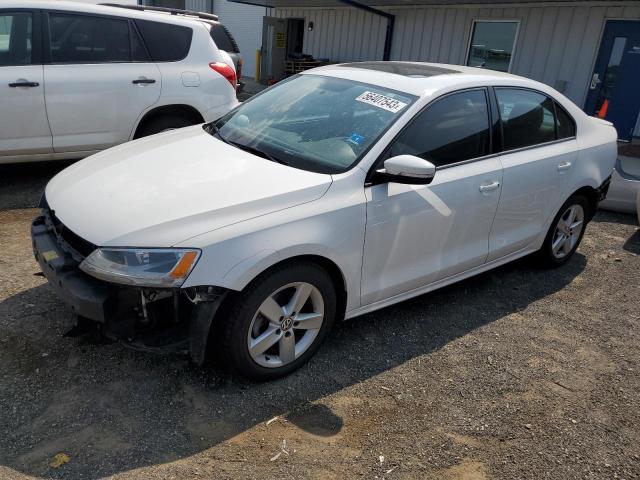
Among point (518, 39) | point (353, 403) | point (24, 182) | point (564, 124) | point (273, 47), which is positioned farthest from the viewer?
point (273, 47)

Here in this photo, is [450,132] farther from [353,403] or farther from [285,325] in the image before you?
[353,403]

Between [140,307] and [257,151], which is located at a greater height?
[257,151]

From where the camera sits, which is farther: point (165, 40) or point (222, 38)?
point (222, 38)

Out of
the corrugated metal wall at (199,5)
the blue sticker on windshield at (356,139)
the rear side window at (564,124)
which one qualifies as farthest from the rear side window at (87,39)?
the corrugated metal wall at (199,5)

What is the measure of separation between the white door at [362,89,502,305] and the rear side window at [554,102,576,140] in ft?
3.28

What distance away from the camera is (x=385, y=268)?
327cm

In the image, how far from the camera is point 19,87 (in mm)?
5066

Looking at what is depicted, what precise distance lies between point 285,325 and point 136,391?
0.84m

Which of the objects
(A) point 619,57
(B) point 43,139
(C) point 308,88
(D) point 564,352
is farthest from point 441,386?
(A) point 619,57

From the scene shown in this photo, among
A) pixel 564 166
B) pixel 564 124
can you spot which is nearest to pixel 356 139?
pixel 564 166

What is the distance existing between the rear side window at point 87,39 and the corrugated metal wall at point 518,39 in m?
8.41

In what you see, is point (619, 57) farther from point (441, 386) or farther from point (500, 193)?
point (441, 386)

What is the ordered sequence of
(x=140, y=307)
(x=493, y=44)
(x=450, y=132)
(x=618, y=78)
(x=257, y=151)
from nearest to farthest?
1. (x=140, y=307)
2. (x=257, y=151)
3. (x=450, y=132)
4. (x=618, y=78)
5. (x=493, y=44)

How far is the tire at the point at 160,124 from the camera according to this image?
19.3ft
